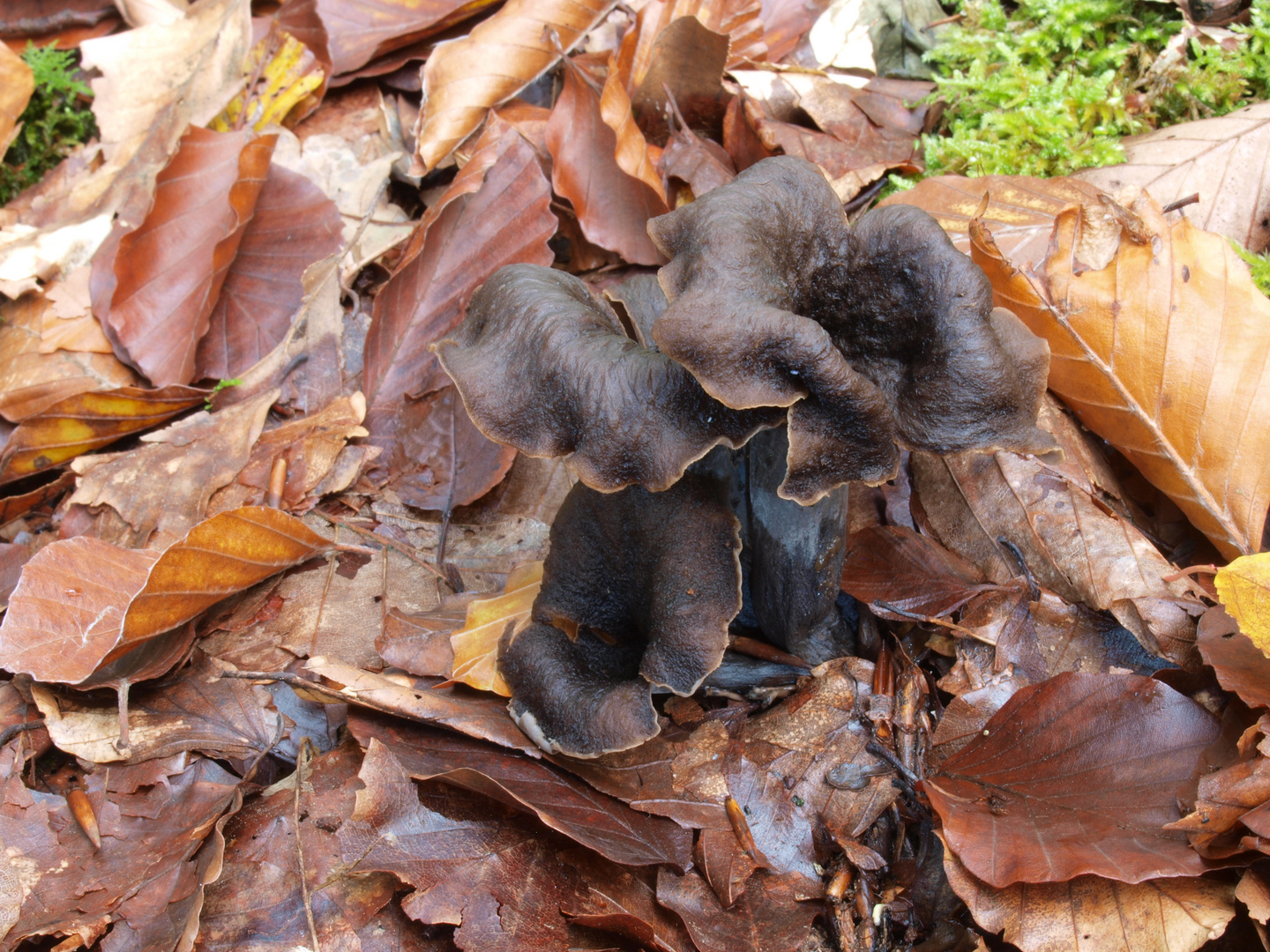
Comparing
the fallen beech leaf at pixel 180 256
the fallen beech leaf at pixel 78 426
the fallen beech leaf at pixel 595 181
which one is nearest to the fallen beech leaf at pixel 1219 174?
the fallen beech leaf at pixel 595 181

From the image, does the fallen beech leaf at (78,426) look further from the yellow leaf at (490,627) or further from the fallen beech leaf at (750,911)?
the fallen beech leaf at (750,911)

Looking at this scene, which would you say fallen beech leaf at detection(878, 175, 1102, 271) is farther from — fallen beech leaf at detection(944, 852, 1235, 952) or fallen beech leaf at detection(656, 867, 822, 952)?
fallen beech leaf at detection(656, 867, 822, 952)

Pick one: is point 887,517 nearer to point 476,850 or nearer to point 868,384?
point 868,384

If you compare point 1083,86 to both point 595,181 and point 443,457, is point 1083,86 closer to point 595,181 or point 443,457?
point 595,181

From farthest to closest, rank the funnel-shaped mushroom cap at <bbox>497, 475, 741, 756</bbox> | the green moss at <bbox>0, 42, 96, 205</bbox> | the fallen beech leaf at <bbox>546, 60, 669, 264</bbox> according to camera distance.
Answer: the green moss at <bbox>0, 42, 96, 205</bbox> < the fallen beech leaf at <bbox>546, 60, 669, 264</bbox> < the funnel-shaped mushroom cap at <bbox>497, 475, 741, 756</bbox>

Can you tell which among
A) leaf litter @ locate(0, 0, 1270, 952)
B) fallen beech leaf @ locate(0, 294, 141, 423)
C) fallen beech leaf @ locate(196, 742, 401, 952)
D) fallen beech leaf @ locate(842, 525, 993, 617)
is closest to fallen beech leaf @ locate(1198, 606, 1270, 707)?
leaf litter @ locate(0, 0, 1270, 952)

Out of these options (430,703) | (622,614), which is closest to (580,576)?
(622,614)

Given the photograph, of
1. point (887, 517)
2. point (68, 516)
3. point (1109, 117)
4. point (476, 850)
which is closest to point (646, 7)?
point (1109, 117)
